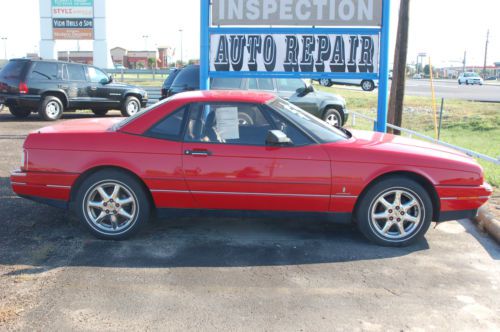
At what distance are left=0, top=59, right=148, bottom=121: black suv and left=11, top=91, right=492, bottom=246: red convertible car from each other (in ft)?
34.4

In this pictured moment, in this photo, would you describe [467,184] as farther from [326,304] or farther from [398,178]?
[326,304]

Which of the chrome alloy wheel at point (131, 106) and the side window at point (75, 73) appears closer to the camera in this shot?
the side window at point (75, 73)

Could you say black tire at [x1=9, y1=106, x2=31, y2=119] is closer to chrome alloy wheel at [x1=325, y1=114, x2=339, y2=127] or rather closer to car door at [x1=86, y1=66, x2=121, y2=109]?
car door at [x1=86, y1=66, x2=121, y2=109]

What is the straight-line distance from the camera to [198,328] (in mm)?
3516

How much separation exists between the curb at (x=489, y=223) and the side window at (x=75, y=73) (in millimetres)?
12942

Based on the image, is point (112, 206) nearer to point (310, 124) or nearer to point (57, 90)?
point (310, 124)

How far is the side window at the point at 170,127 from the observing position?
5.13 metres

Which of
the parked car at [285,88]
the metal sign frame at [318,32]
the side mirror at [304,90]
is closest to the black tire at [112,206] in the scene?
the metal sign frame at [318,32]

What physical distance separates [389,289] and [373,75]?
15.7 ft

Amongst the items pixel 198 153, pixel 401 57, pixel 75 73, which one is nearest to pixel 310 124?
pixel 198 153

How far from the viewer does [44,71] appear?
15.0 metres

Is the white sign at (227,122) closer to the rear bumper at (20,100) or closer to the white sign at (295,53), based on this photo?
the white sign at (295,53)

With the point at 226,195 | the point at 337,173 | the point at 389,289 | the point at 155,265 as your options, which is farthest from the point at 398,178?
the point at 155,265

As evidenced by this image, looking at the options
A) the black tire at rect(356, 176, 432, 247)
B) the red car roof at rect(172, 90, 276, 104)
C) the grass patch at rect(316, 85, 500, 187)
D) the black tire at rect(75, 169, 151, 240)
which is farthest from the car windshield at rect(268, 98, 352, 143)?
the grass patch at rect(316, 85, 500, 187)
